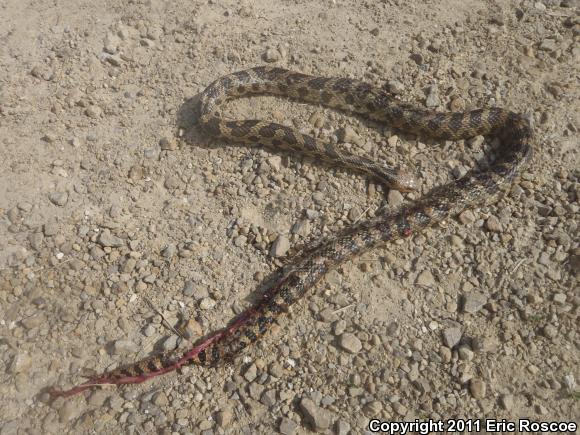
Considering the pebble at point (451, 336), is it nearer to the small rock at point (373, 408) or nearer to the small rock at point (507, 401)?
the small rock at point (507, 401)

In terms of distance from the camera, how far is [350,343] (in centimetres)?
576

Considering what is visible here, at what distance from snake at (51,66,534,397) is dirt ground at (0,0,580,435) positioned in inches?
6.9

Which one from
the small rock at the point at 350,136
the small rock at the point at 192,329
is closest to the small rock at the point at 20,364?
the small rock at the point at 192,329

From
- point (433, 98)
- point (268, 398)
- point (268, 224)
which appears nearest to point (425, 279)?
point (268, 224)

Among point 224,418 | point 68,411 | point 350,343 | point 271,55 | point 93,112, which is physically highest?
point 271,55

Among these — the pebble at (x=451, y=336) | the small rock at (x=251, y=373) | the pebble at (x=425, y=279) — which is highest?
the pebble at (x=425, y=279)

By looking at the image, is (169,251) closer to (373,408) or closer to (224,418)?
(224,418)

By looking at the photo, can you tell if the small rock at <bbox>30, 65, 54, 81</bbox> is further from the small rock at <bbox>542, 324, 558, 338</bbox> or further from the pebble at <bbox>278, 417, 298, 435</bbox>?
the small rock at <bbox>542, 324, 558, 338</bbox>

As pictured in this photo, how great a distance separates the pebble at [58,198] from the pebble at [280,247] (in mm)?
3179

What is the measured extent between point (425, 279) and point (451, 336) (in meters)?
0.82

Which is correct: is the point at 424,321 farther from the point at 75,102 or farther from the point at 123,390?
the point at 75,102

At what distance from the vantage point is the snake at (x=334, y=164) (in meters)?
5.80

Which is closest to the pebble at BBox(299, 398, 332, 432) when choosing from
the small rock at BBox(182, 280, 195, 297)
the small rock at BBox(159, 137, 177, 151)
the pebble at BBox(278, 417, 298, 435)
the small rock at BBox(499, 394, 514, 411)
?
the pebble at BBox(278, 417, 298, 435)

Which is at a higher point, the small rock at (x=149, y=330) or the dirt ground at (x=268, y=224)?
the dirt ground at (x=268, y=224)
